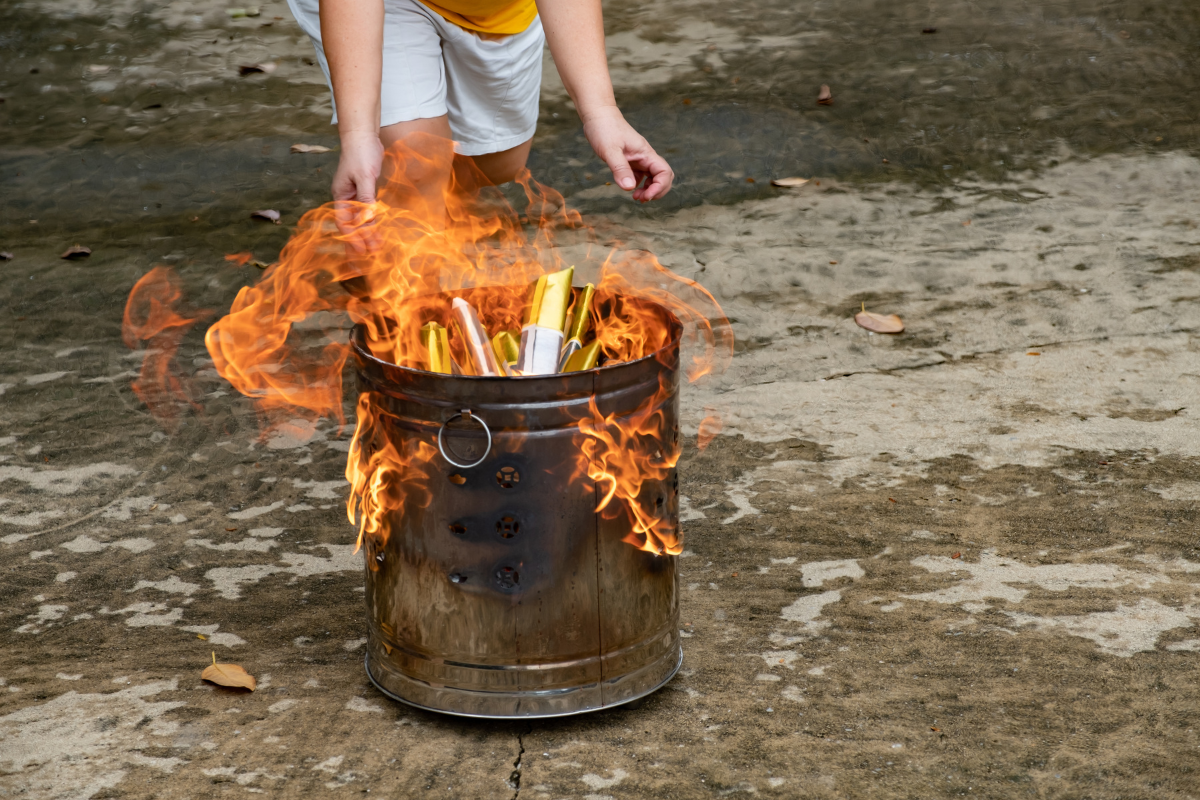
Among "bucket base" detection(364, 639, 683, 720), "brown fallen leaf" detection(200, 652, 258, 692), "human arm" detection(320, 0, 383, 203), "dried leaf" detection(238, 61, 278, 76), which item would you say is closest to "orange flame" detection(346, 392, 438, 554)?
"bucket base" detection(364, 639, 683, 720)

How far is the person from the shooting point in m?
2.52

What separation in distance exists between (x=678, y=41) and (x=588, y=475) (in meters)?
5.79

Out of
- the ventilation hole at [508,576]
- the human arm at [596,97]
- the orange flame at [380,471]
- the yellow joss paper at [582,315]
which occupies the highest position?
the human arm at [596,97]

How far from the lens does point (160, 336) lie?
454cm

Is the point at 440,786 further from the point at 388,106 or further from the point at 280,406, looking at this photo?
the point at 280,406

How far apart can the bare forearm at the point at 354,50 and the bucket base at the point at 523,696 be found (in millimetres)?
1178

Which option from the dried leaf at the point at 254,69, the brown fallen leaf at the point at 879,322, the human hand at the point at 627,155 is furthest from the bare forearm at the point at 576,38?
the dried leaf at the point at 254,69

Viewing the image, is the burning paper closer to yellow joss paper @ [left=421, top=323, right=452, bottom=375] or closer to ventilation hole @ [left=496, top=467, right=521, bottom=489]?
yellow joss paper @ [left=421, top=323, right=452, bottom=375]

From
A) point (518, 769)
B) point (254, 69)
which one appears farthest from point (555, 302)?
point (254, 69)

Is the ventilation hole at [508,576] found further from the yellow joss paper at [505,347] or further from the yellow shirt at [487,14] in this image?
the yellow shirt at [487,14]

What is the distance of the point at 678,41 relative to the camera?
7438mm

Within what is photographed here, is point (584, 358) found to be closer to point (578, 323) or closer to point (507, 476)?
point (578, 323)

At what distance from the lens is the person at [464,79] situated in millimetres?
2523

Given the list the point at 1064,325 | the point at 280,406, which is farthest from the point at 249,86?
the point at 1064,325
